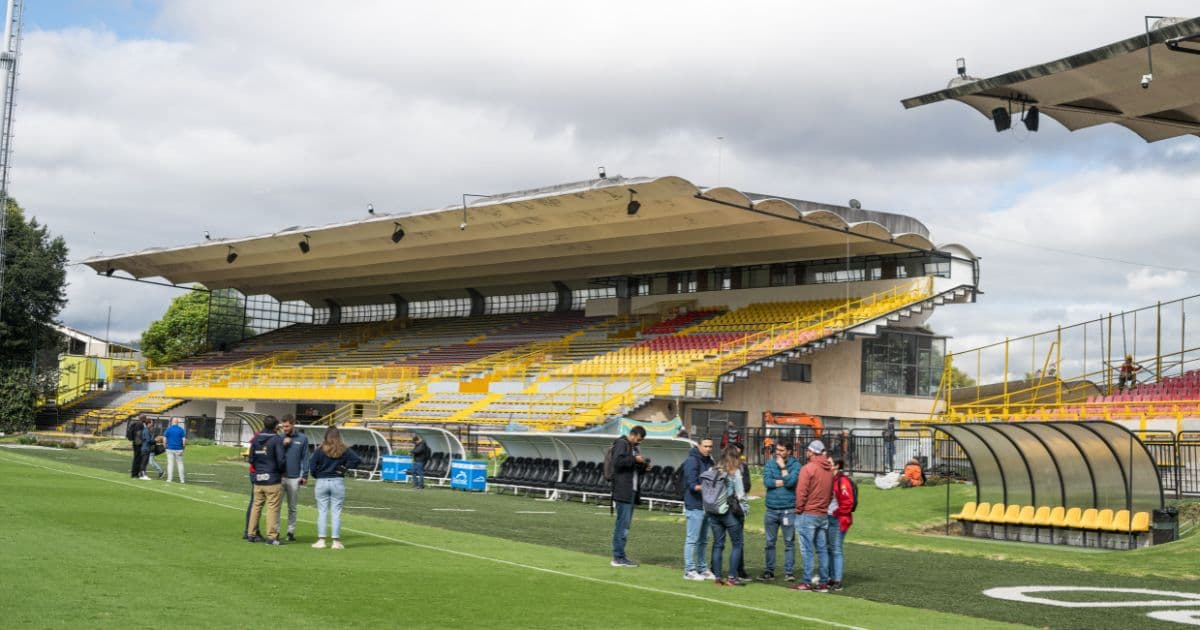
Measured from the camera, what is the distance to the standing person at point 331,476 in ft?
49.1

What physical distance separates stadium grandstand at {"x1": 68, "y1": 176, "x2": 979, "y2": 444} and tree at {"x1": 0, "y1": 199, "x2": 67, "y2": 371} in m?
3.19

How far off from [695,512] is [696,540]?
0.38m

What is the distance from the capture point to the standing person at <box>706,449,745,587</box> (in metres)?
13.4

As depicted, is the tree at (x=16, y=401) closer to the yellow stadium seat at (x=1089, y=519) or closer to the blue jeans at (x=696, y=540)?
the yellow stadium seat at (x=1089, y=519)

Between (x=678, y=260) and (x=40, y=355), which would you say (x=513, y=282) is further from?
(x=40, y=355)

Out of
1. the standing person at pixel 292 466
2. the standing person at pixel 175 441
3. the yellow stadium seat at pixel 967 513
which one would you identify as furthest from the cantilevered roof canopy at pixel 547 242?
the standing person at pixel 292 466

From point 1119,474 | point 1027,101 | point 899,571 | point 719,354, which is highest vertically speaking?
point 1027,101

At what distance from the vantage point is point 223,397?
187ft

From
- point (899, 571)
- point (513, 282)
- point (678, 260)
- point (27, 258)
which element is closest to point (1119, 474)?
point (899, 571)

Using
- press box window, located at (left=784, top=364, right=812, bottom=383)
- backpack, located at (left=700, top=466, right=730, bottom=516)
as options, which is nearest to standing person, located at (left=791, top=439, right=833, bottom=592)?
backpack, located at (left=700, top=466, right=730, bottom=516)

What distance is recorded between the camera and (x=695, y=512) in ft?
44.8

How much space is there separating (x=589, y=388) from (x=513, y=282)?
2008 centimetres

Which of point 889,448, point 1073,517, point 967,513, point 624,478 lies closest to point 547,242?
point 889,448

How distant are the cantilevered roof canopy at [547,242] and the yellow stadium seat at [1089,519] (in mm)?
19872
